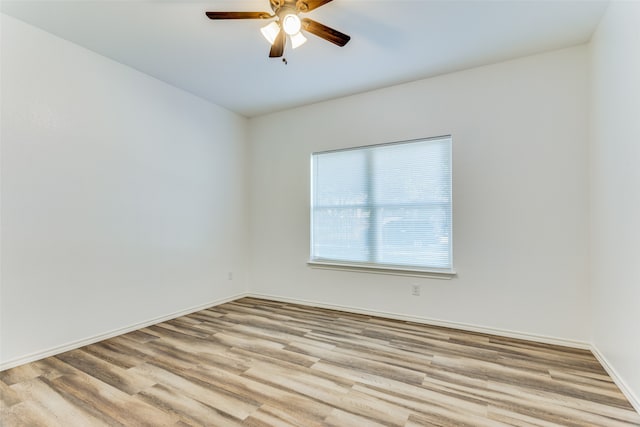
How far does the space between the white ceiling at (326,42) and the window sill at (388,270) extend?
83.8 inches

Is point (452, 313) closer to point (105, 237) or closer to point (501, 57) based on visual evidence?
point (501, 57)

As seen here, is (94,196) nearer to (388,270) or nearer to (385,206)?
(385,206)

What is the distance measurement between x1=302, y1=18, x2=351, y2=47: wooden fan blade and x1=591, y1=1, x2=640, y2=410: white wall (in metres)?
1.80

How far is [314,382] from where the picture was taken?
2145mm

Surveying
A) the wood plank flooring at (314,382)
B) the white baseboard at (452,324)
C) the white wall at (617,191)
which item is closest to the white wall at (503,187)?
the white baseboard at (452,324)

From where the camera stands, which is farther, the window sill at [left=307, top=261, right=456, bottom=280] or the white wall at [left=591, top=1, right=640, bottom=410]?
the window sill at [left=307, top=261, right=456, bottom=280]

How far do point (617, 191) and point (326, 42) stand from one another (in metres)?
2.50

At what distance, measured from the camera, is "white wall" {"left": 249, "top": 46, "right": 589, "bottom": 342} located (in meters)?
2.73

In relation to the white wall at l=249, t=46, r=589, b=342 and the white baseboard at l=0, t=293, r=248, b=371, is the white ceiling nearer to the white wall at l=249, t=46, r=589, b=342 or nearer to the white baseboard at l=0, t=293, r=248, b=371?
the white wall at l=249, t=46, r=589, b=342

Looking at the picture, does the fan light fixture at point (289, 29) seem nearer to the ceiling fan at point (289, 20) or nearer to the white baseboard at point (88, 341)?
the ceiling fan at point (289, 20)

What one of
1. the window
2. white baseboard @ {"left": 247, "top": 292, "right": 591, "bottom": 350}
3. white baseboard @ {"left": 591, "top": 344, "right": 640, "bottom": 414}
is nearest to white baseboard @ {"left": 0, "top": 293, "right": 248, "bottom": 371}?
white baseboard @ {"left": 247, "top": 292, "right": 591, "bottom": 350}

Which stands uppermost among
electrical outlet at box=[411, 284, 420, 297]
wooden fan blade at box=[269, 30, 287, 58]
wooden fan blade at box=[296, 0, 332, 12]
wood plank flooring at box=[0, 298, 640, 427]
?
wooden fan blade at box=[296, 0, 332, 12]

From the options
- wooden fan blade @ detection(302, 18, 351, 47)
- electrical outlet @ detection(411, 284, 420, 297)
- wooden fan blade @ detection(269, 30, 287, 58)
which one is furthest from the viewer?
electrical outlet @ detection(411, 284, 420, 297)

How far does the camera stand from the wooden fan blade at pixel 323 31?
2.09m
